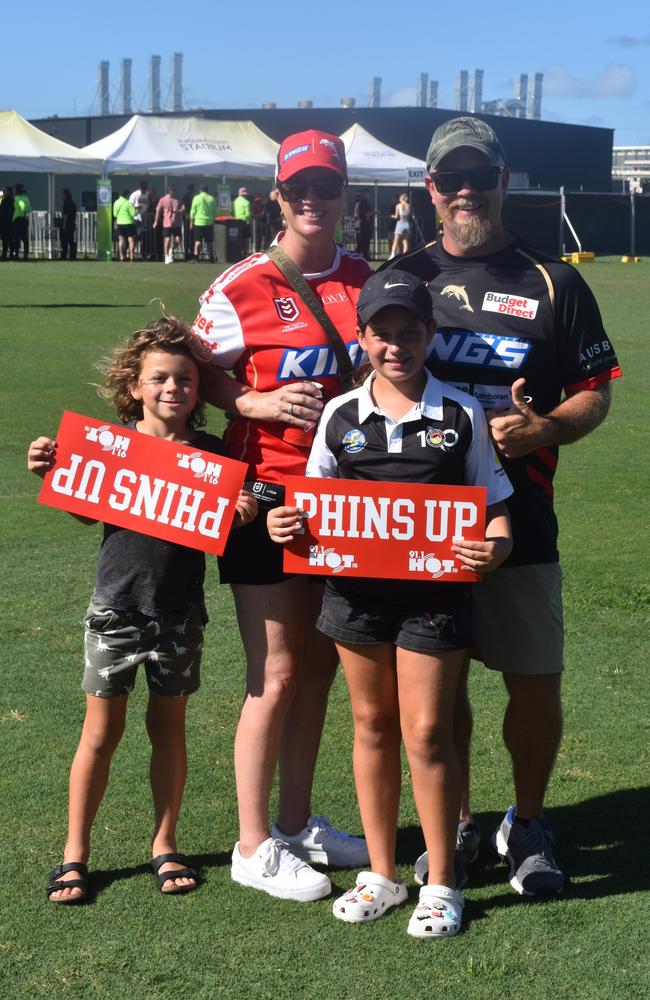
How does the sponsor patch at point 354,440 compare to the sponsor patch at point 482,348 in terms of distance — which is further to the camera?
the sponsor patch at point 482,348

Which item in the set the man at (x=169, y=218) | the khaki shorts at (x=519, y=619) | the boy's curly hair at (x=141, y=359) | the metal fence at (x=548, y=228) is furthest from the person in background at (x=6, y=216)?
the khaki shorts at (x=519, y=619)

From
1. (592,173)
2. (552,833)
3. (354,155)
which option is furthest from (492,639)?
(592,173)

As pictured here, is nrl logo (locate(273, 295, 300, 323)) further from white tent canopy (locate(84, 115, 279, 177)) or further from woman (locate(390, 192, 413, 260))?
white tent canopy (locate(84, 115, 279, 177))

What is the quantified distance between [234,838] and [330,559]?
3.88ft

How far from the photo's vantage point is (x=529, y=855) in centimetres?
396

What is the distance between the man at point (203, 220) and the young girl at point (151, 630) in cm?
3280

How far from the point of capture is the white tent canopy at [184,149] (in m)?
37.6

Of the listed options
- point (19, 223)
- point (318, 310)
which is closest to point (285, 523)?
point (318, 310)

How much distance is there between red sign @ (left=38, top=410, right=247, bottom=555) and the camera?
12.2 ft

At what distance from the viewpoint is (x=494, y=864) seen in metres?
4.16

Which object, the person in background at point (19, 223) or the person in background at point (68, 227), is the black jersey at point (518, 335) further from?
the person in background at point (68, 227)

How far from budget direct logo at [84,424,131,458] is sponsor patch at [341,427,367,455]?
685 mm

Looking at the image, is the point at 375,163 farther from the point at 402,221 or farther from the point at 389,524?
the point at 389,524

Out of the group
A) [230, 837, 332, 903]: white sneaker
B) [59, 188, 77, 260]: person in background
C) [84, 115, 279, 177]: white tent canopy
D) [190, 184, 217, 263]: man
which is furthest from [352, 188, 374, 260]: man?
[230, 837, 332, 903]: white sneaker
